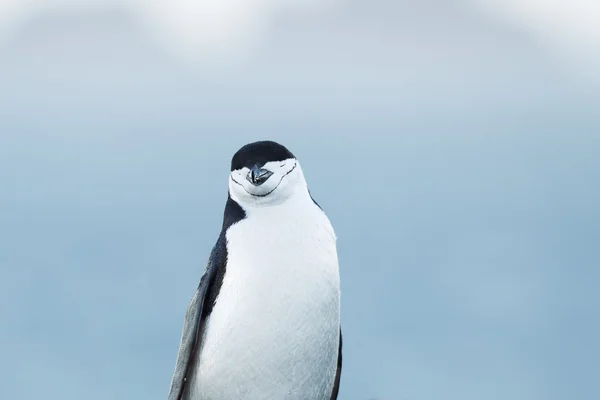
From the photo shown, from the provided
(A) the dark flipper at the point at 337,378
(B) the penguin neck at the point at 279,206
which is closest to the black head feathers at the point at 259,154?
(B) the penguin neck at the point at 279,206

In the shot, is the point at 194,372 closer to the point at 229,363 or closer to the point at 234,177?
the point at 229,363

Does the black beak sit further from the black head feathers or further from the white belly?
the white belly

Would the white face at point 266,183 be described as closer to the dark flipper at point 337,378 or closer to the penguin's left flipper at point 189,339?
the penguin's left flipper at point 189,339

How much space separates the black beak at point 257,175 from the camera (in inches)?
264

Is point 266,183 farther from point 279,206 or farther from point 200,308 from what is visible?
point 200,308

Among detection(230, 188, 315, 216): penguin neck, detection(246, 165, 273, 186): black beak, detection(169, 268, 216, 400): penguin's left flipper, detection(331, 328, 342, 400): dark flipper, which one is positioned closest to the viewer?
detection(246, 165, 273, 186): black beak

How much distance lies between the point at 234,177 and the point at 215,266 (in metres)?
0.62

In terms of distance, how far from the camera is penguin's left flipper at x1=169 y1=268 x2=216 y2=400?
277 inches

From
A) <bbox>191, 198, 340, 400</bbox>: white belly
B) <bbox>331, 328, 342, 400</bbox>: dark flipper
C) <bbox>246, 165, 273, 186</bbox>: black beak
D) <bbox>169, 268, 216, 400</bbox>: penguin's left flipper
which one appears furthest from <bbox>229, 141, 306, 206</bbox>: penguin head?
<bbox>331, 328, 342, 400</bbox>: dark flipper

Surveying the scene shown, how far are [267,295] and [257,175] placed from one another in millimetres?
767

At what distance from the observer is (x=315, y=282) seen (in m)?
6.82

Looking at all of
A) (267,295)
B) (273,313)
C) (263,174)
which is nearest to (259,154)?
(263,174)

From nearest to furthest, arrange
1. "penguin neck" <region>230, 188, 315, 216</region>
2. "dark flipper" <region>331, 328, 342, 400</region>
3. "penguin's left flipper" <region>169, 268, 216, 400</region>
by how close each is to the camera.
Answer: "penguin neck" <region>230, 188, 315, 216</region>
"penguin's left flipper" <region>169, 268, 216, 400</region>
"dark flipper" <region>331, 328, 342, 400</region>

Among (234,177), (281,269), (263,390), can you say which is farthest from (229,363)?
(234,177)
